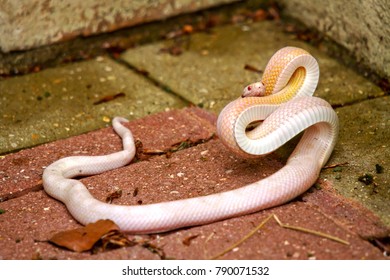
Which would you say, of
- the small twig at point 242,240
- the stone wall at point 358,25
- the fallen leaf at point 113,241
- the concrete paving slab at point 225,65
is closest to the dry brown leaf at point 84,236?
the fallen leaf at point 113,241

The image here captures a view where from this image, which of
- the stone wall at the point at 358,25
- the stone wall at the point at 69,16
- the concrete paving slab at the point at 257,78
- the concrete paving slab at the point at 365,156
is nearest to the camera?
the concrete paving slab at the point at 365,156

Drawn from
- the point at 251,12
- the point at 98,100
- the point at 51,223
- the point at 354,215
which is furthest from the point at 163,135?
the point at 251,12

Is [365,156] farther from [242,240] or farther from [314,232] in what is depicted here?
[242,240]

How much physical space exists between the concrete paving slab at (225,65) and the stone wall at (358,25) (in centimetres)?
14

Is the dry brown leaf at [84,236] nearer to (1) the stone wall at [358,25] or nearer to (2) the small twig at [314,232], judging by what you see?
(2) the small twig at [314,232]

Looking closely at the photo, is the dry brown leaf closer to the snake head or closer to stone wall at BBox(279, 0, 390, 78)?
the snake head

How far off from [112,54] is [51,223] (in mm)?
2045

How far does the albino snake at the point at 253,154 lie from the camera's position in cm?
310

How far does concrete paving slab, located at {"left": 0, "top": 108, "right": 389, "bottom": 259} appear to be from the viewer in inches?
117

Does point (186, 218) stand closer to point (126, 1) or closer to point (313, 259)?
point (313, 259)

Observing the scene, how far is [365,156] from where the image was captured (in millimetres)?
3670

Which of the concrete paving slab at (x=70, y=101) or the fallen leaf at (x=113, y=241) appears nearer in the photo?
the fallen leaf at (x=113, y=241)

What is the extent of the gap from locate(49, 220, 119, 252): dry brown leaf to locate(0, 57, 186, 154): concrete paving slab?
1.03m

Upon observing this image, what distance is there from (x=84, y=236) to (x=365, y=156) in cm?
146
